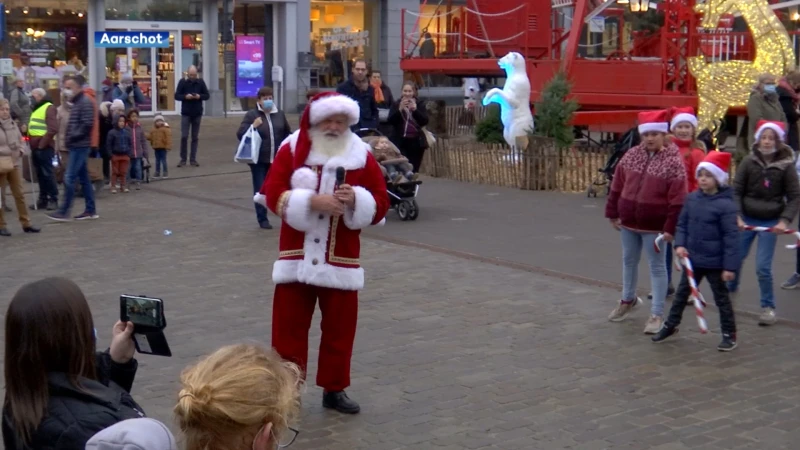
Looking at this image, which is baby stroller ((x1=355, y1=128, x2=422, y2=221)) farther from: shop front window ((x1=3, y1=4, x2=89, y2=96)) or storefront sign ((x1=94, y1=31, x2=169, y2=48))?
storefront sign ((x1=94, y1=31, x2=169, y2=48))

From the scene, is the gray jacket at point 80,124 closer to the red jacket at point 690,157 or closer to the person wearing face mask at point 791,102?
the red jacket at point 690,157

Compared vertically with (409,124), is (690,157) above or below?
below

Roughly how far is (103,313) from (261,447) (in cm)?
682

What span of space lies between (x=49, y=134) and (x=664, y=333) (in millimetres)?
9713

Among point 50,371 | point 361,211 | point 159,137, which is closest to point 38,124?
point 159,137

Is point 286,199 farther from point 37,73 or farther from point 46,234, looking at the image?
point 37,73

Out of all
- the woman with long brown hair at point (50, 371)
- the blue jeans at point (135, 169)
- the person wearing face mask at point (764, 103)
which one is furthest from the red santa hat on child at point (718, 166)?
the blue jeans at point (135, 169)

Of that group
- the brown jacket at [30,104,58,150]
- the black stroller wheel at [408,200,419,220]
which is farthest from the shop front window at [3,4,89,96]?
the black stroller wheel at [408,200,419,220]

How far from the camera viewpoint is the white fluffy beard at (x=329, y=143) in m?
6.29

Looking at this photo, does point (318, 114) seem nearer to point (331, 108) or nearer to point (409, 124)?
point (331, 108)

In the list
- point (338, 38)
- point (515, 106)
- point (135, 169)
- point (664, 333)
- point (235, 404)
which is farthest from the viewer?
point (338, 38)

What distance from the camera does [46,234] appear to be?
13.0 metres

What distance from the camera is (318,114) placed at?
6.25 m

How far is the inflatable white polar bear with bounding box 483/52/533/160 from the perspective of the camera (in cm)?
1720
